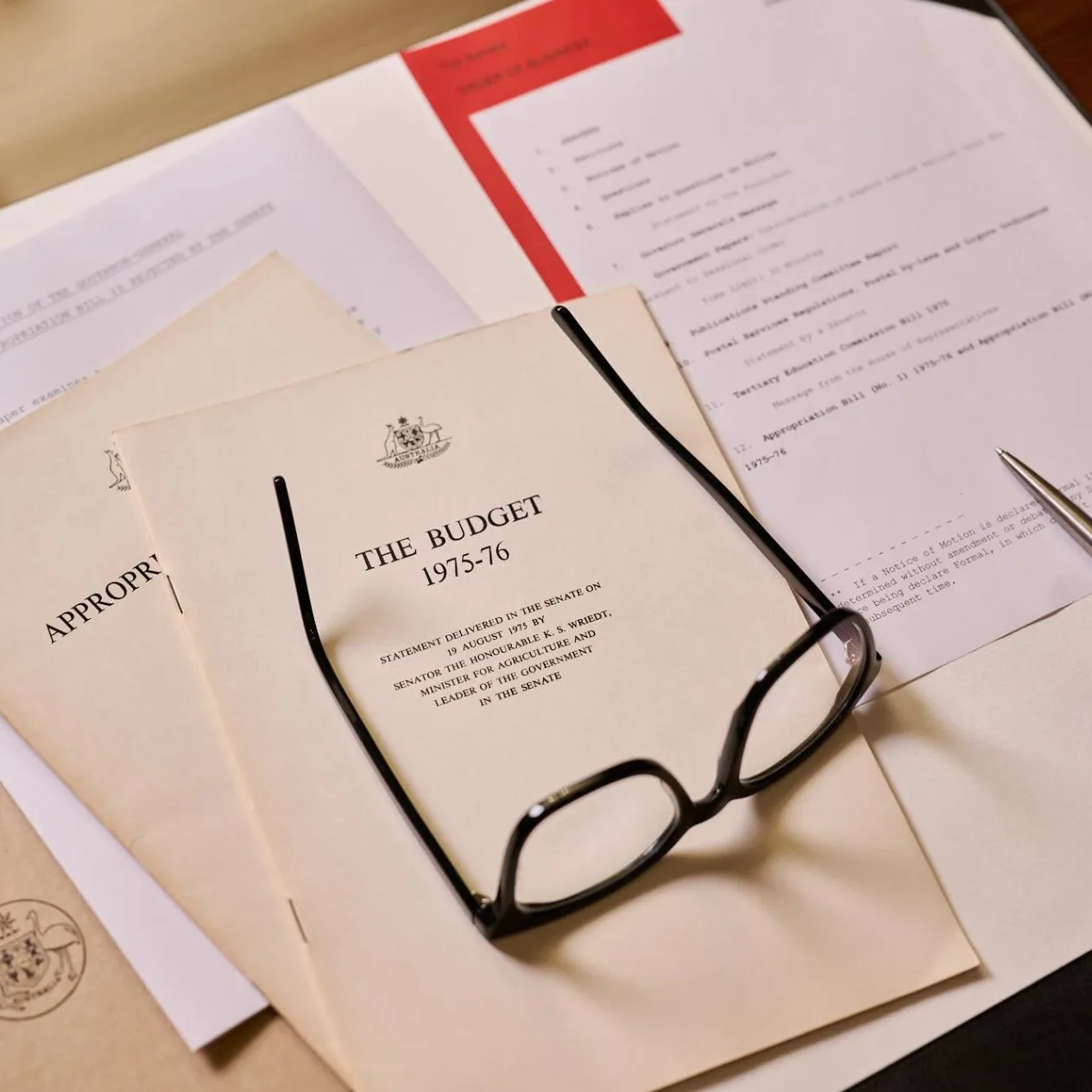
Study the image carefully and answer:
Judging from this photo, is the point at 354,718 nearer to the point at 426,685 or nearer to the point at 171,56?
the point at 426,685

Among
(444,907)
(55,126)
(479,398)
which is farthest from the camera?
(55,126)

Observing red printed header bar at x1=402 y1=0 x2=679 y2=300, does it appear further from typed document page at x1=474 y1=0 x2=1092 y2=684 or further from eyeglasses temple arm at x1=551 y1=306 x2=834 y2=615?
eyeglasses temple arm at x1=551 y1=306 x2=834 y2=615

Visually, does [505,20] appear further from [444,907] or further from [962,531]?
[444,907]

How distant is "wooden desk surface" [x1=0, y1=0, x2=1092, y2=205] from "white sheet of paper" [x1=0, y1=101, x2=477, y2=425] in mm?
50

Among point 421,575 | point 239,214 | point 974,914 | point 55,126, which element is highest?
point 55,126

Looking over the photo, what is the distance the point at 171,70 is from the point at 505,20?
0.21m

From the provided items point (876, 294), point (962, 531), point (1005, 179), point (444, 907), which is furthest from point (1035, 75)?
point (444, 907)

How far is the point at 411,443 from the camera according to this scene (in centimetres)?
52

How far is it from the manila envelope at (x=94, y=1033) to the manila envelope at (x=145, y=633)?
20 mm

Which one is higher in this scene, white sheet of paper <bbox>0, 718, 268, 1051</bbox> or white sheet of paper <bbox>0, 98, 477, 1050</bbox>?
white sheet of paper <bbox>0, 98, 477, 1050</bbox>

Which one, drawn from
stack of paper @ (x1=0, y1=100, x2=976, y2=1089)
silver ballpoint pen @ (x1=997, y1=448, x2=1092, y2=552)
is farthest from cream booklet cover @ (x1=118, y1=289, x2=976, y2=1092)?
silver ballpoint pen @ (x1=997, y1=448, x2=1092, y2=552)

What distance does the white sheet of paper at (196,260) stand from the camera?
1.86ft

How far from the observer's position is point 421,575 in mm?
493

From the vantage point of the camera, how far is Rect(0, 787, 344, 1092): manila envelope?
1.38 ft
